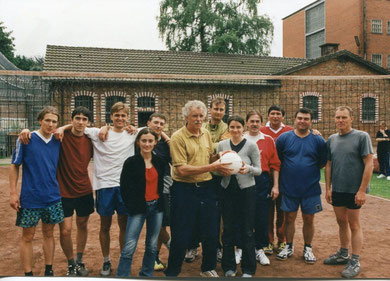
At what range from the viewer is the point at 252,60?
27.1 m

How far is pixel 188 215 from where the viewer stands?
4.36 m

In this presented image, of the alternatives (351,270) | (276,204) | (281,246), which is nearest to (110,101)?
(276,204)

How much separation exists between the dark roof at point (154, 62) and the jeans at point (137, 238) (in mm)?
18821

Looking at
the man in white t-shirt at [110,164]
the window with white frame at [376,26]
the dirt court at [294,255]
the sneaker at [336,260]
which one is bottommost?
the dirt court at [294,255]

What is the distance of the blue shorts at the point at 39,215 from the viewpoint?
430 centimetres

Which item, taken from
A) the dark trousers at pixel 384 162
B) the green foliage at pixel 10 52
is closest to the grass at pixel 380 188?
the dark trousers at pixel 384 162

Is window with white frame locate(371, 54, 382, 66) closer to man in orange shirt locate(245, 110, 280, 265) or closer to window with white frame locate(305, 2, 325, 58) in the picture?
window with white frame locate(305, 2, 325, 58)

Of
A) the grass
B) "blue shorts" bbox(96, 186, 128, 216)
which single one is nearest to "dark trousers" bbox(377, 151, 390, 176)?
the grass

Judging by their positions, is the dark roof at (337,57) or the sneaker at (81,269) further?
the dark roof at (337,57)

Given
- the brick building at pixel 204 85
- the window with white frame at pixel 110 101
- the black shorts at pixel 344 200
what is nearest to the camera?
the black shorts at pixel 344 200

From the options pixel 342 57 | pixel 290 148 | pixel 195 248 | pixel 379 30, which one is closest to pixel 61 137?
pixel 195 248

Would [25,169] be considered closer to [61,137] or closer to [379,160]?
[61,137]

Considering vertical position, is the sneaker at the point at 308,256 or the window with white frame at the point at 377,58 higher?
the window with white frame at the point at 377,58

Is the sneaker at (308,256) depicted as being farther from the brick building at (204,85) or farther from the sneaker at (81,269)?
the brick building at (204,85)
